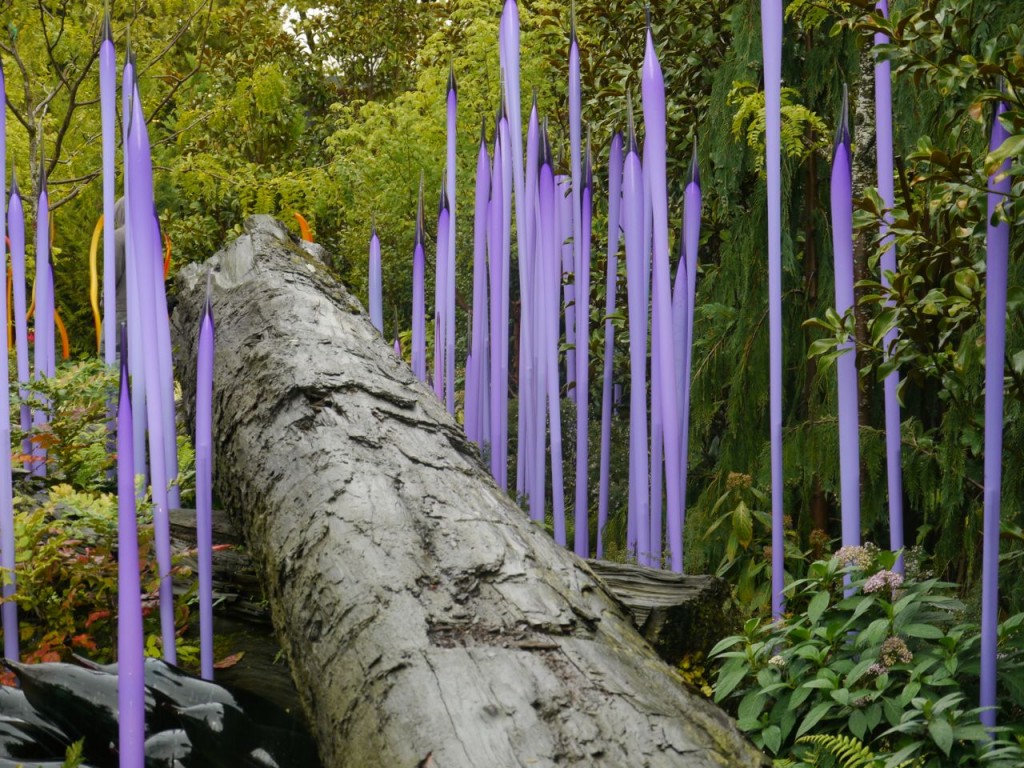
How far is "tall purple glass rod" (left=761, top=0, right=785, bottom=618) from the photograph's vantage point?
6.55 ft

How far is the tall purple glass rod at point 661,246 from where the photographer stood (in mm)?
2126

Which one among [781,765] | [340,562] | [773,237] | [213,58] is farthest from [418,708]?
[213,58]

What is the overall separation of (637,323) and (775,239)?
390 millimetres

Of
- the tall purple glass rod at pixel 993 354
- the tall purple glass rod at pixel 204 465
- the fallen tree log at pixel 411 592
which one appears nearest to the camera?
the fallen tree log at pixel 411 592

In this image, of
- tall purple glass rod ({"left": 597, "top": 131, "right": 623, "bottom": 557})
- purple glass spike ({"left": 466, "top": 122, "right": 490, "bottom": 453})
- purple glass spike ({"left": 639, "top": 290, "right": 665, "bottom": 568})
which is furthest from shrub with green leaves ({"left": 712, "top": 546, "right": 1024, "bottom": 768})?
purple glass spike ({"left": 466, "top": 122, "right": 490, "bottom": 453})

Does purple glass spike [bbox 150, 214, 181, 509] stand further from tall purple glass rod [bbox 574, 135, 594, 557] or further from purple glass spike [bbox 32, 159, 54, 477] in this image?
tall purple glass rod [bbox 574, 135, 594, 557]

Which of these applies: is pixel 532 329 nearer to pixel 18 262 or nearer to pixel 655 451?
pixel 655 451

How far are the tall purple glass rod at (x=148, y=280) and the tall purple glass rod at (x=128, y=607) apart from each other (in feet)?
1.27

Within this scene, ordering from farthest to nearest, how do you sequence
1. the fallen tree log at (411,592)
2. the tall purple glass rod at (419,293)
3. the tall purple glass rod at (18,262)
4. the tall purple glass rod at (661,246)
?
the tall purple glass rod at (419,293) < the tall purple glass rod at (18,262) < the tall purple glass rod at (661,246) < the fallen tree log at (411,592)

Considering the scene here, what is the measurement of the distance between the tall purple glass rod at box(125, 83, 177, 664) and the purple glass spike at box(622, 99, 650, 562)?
969 mm

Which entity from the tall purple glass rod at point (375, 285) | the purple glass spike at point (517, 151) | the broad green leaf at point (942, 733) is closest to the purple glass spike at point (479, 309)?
the purple glass spike at point (517, 151)

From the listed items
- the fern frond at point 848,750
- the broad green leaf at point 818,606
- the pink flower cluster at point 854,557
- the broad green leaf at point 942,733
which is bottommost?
the fern frond at point 848,750

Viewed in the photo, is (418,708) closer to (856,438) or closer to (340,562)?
(340,562)

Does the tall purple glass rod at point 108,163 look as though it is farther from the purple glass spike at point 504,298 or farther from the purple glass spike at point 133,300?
the purple glass spike at point 504,298
